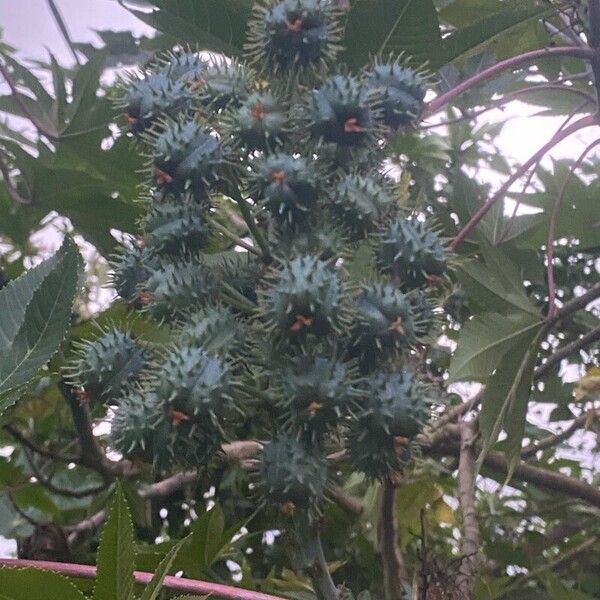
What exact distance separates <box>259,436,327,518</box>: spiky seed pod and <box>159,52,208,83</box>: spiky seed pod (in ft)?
0.86

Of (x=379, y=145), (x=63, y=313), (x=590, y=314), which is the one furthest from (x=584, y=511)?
(x=63, y=313)

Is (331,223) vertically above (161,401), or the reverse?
(331,223)

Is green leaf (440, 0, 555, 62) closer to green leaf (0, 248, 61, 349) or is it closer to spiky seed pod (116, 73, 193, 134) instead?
spiky seed pod (116, 73, 193, 134)

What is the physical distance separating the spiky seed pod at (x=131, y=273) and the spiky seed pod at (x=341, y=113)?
148mm

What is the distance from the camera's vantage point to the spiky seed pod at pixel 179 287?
21.2 inches

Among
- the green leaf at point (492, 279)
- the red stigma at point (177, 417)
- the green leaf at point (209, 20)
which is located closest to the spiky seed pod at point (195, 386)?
the red stigma at point (177, 417)

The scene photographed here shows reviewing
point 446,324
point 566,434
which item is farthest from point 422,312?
point 566,434

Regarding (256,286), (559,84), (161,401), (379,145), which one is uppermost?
(559,84)

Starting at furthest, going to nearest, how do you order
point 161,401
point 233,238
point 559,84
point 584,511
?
1. point 584,511
2. point 559,84
3. point 233,238
4. point 161,401

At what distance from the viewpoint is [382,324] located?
506mm

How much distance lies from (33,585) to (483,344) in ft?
1.50

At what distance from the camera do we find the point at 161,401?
1.60ft

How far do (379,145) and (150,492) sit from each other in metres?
0.52

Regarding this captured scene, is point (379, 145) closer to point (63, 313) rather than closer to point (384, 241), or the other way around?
point (384, 241)
